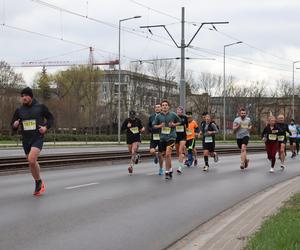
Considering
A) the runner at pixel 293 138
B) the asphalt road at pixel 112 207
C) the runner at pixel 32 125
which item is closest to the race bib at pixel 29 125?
the runner at pixel 32 125

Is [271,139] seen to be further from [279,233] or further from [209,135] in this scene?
[279,233]

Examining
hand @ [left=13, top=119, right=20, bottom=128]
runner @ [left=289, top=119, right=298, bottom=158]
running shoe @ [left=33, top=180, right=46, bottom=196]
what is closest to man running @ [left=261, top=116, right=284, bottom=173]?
running shoe @ [left=33, top=180, right=46, bottom=196]

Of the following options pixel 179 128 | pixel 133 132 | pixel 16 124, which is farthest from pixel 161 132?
pixel 16 124

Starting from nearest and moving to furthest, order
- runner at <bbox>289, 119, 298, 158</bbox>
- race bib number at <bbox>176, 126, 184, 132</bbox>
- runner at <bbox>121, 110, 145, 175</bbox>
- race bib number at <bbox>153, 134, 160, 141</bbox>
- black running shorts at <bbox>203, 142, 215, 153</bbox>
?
race bib number at <bbox>153, 134, 160, 141</bbox> < runner at <bbox>121, 110, 145, 175</bbox> < race bib number at <bbox>176, 126, 184, 132</bbox> < black running shorts at <bbox>203, 142, 215, 153</bbox> < runner at <bbox>289, 119, 298, 158</bbox>

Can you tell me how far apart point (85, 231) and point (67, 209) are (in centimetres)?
180

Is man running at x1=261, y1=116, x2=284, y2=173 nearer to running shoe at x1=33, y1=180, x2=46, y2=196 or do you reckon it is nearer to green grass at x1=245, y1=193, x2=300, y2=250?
running shoe at x1=33, y1=180, x2=46, y2=196

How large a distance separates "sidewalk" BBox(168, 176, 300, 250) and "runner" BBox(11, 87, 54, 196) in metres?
3.59

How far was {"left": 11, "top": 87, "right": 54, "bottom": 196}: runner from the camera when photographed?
11016 millimetres

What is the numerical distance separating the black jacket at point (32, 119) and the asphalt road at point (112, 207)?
1131mm

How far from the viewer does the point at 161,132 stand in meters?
15.3

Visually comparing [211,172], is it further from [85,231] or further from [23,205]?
[85,231]

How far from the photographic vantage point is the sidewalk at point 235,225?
7.12 m

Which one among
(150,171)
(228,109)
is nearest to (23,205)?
(150,171)

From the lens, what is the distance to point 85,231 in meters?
7.77
